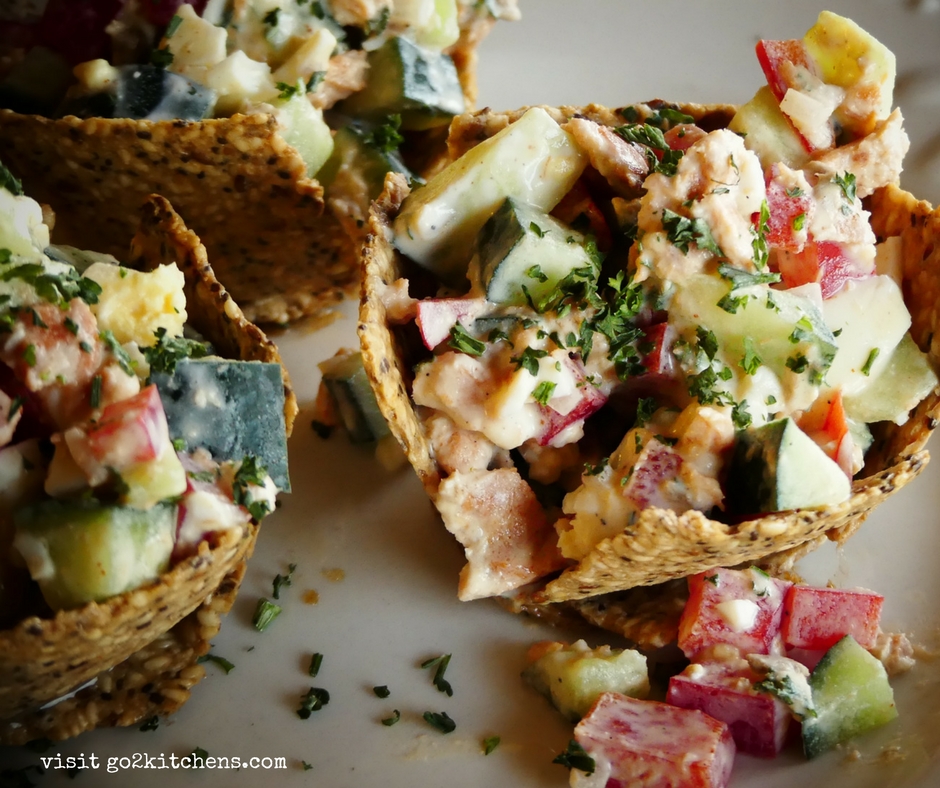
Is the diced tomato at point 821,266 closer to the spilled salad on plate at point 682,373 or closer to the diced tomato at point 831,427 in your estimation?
the spilled salad on plate at point 682,373

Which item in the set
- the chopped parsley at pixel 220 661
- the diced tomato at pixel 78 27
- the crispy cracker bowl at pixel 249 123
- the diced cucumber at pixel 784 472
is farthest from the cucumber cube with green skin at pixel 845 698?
the diced tomato at pixel 78 27

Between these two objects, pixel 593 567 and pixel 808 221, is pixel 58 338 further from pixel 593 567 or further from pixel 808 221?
pixel 808 221

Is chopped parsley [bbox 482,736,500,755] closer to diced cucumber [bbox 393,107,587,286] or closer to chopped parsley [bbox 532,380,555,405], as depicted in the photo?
chopped parsley [bbox 532,380,555,405]

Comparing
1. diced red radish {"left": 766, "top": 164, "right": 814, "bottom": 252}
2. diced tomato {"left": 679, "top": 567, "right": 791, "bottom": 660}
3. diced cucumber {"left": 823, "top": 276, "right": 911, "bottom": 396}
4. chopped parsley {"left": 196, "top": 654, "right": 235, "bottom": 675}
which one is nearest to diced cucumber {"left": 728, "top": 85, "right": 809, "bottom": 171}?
diced red radish {"left": 766, "top": 164, "right": 814, "bottom": 252}

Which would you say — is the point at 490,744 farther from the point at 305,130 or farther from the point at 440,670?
the point at 305,130

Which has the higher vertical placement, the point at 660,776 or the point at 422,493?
the point at 660,776

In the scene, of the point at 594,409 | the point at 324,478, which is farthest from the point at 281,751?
the point at 594,409
